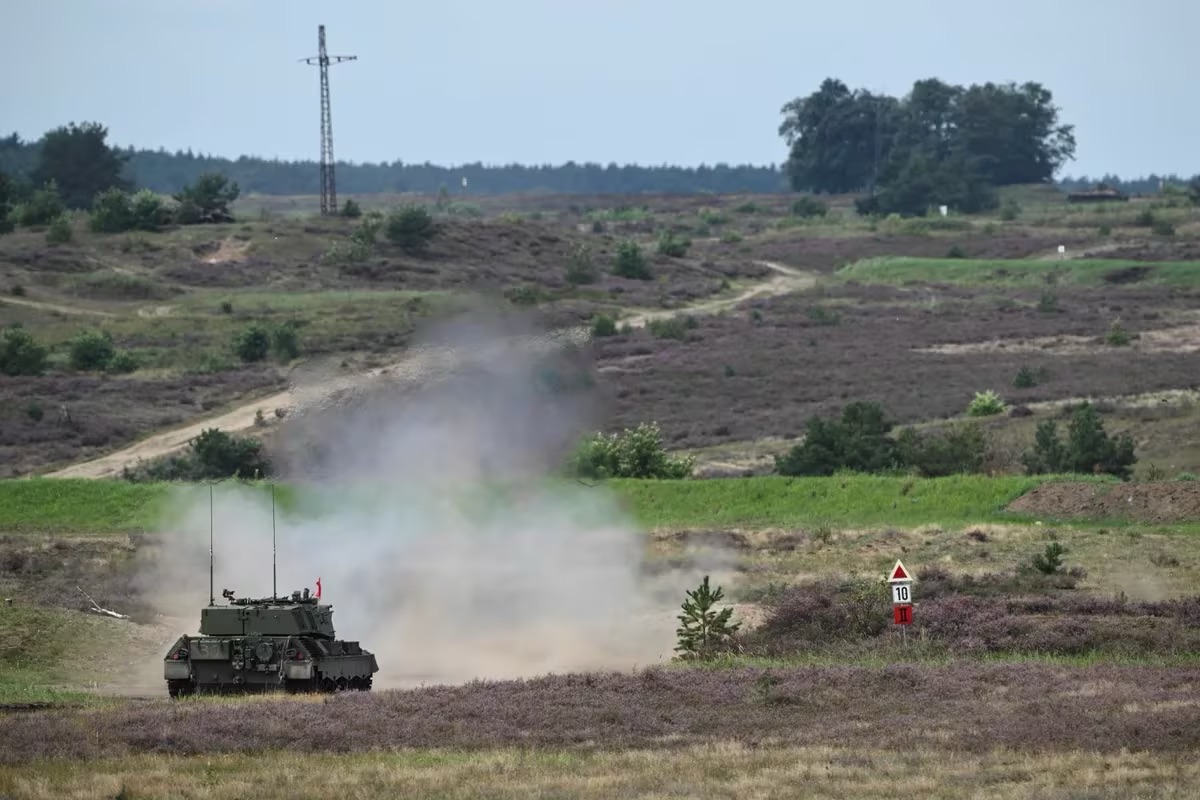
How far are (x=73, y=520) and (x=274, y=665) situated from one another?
2219cm

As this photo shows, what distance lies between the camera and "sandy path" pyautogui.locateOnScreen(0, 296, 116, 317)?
92000 mm

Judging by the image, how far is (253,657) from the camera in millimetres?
30500

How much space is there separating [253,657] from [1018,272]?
9373cm

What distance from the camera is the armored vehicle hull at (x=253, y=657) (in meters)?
30.4

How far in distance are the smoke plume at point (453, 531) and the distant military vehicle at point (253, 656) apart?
3.40m

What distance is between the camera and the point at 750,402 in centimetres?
7681

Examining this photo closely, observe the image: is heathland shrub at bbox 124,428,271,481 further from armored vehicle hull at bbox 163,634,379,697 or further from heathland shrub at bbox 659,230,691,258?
heathland shrub at bbox 659,230,691,258

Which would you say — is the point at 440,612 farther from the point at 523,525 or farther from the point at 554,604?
the point at 523,525

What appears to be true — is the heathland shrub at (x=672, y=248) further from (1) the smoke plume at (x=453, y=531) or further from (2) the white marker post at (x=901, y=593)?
(2) the white marker post at (x=901, y=593)

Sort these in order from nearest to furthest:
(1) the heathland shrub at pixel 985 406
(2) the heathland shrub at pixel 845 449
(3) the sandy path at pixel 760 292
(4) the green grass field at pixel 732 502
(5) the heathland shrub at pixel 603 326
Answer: (4) the green grass field at pixel 732 502, (2) the heathland shrub at pixel 845 449, (1) the heathland shrub at pixel 985 406, (5) the heathland shrub at pixel 603 326, (3) the sandy path at pixel 760 292

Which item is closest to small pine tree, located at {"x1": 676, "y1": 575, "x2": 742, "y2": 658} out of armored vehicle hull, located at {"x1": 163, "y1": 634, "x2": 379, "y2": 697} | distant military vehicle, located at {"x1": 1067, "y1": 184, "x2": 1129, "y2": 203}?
armored vehicle hull, located at {"x1": 163, "y1": 634, "x2": 379, "y2": 697}

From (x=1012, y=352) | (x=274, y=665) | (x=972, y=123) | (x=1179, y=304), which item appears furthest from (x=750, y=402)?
(x=972, y=123)

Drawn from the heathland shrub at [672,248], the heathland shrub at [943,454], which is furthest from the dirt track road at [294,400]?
the heathland shrub at [672,248]

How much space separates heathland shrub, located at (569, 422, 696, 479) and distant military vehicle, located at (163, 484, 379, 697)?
76.7 ft
